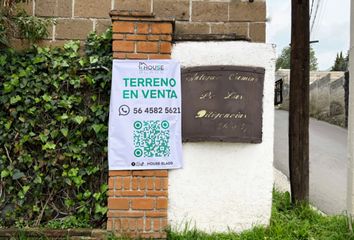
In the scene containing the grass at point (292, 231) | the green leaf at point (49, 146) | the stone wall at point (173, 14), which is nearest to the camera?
the grass at point (292, 231)

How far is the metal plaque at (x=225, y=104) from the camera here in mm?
3303

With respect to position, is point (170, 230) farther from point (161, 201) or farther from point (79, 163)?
point (79, 163)

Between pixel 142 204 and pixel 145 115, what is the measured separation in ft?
2.69

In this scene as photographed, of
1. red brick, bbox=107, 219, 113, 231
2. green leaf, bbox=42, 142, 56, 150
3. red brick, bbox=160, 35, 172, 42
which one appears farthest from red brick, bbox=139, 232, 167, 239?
red brick, bbox=160, 35, 172, 42

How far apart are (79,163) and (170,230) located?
108cm

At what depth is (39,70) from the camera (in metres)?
3.51

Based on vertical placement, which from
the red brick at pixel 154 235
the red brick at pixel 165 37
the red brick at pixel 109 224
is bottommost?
the red brick at pixel 154 235

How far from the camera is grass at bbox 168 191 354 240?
3.26 meters

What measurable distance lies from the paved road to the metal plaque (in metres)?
2.51

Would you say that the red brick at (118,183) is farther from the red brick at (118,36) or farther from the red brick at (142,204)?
the red brick at (118,36)

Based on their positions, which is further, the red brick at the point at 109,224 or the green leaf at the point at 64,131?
the green leaf at the point at 64,131

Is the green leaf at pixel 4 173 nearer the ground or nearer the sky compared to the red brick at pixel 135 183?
nearer the sky

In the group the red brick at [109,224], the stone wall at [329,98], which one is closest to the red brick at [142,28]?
the red brick at [109,224]

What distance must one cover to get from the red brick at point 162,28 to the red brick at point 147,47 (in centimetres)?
12
